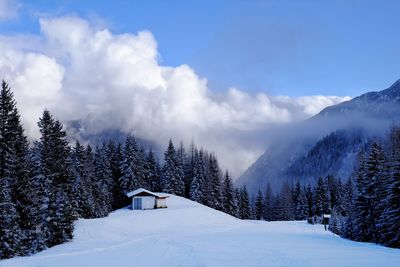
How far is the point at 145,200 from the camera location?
82.3 metres

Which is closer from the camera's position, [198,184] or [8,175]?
[8,175]

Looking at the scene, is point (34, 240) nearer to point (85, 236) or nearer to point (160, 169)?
point (85, 236)

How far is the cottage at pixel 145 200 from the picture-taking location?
81.9 meters

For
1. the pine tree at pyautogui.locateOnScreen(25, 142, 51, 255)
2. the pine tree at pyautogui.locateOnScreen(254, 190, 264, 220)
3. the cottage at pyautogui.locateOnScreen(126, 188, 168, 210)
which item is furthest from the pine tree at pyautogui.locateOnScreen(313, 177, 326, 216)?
the pine tree at pyautogui.locateOnScreen(25, 142, 51, 255)

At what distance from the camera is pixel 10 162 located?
132ft

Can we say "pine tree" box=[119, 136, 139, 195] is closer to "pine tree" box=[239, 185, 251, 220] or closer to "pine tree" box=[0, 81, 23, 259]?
"pine tree" box=[239, 185, 251, 220]

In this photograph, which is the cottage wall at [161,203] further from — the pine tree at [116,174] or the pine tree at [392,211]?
the pine tree at [392,211]

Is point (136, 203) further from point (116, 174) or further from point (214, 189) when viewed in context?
→ point (214, 189)

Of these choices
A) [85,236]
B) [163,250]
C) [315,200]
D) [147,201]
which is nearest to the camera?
[163,250]

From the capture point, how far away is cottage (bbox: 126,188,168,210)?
81938mm

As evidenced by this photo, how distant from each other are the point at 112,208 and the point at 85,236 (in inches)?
1772

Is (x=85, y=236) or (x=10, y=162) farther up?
(x=10, y=162)

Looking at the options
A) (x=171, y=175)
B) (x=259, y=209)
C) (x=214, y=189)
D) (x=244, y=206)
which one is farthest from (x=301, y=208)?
(x=171, y=175)

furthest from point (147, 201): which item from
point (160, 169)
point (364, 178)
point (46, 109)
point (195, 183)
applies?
point (364, 178)
